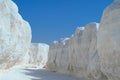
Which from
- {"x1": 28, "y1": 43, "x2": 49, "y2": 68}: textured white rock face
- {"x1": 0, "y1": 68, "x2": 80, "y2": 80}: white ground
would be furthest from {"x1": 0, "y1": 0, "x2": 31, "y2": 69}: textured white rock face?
{"x1": 28, "y1": 43, "x2": 49, "y2": 68}: textured white rock face

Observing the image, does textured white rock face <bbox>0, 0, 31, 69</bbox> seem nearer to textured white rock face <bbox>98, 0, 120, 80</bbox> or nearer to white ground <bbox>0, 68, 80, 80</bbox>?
white ground <bbox>0, 68, 80, 80</bbox>

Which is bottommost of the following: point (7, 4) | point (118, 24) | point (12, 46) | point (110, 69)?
point (110, 69)

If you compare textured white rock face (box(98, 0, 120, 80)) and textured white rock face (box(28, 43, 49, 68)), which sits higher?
textured white rock face (box(28, 43, 49, 68))

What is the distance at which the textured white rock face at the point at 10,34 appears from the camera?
11.6 m

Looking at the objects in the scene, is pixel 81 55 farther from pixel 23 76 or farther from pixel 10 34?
pixel 10 34

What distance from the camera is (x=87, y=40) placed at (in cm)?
1986

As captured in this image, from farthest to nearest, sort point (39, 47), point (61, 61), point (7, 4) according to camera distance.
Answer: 1. point (39, 47)
2. point (61, 61)
3. point (7, 4)

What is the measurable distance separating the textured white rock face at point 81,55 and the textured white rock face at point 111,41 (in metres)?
2.33

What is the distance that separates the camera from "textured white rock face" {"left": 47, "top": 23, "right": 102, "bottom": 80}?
1570 centimetres

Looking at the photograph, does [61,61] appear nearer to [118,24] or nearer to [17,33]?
[17,33]

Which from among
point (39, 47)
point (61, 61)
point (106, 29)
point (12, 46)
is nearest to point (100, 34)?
point (106, 29)

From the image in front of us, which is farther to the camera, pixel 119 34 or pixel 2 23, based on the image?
pixel 2 23

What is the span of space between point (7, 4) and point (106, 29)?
520 centimetres

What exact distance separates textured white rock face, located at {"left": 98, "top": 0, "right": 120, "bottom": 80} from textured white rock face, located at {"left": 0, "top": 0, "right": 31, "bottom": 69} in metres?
4.62
